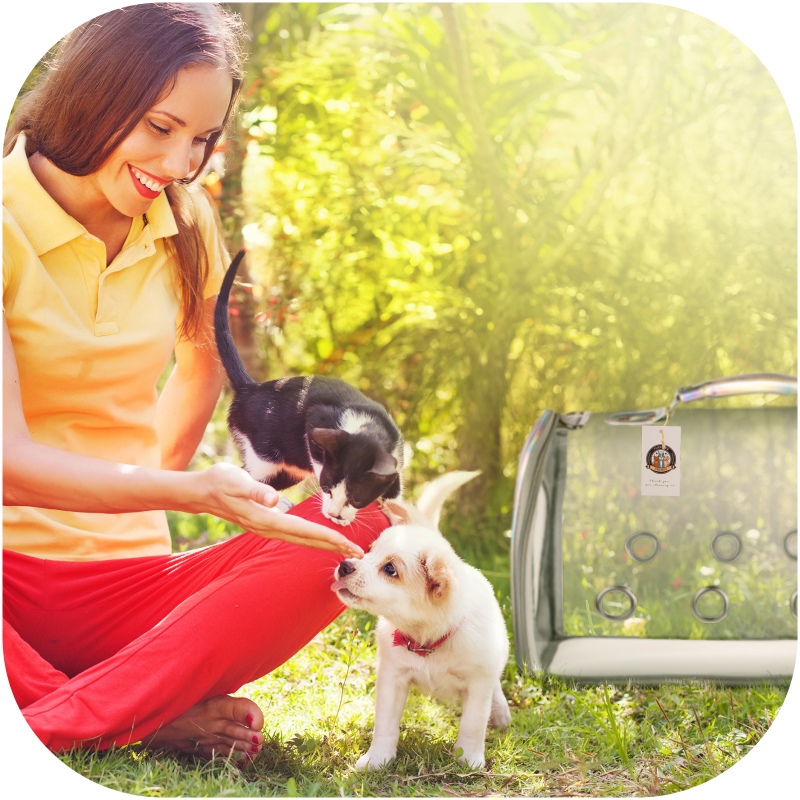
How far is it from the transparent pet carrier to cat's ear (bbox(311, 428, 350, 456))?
0.56 m

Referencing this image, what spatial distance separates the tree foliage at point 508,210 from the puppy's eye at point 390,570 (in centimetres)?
37

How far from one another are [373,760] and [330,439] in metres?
0.63

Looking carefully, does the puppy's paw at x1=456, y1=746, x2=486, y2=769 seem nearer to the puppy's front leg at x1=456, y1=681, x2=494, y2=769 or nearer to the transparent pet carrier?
the puppy's front leg at x1=456, y1=681, x2=494, y2=769

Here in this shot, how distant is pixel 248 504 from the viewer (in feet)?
5.26

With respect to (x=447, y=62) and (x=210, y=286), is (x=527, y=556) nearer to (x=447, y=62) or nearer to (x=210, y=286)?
(x=210, y=286)

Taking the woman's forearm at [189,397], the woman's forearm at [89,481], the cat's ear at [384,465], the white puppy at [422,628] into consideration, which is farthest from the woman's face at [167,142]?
the white puppy at [422,628]

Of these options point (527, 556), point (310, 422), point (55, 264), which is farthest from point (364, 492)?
point (55, 264)

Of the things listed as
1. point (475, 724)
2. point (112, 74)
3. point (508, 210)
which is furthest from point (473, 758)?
point (112, 74)

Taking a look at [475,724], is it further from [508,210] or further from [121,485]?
[508,210]

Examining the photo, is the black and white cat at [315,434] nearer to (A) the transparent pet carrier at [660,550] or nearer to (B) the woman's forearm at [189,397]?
(B) the woman's forearm at [189,397]

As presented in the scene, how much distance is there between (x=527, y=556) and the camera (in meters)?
2.10

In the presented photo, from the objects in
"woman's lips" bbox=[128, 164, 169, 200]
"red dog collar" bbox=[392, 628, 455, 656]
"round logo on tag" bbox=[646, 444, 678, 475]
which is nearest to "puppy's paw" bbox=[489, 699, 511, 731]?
"red dog collar" bbox=[392, 628, 455, 656]

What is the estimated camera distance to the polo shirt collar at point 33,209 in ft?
5.56

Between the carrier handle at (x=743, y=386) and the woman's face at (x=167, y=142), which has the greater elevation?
the woman's face at (x=167, y=142)
